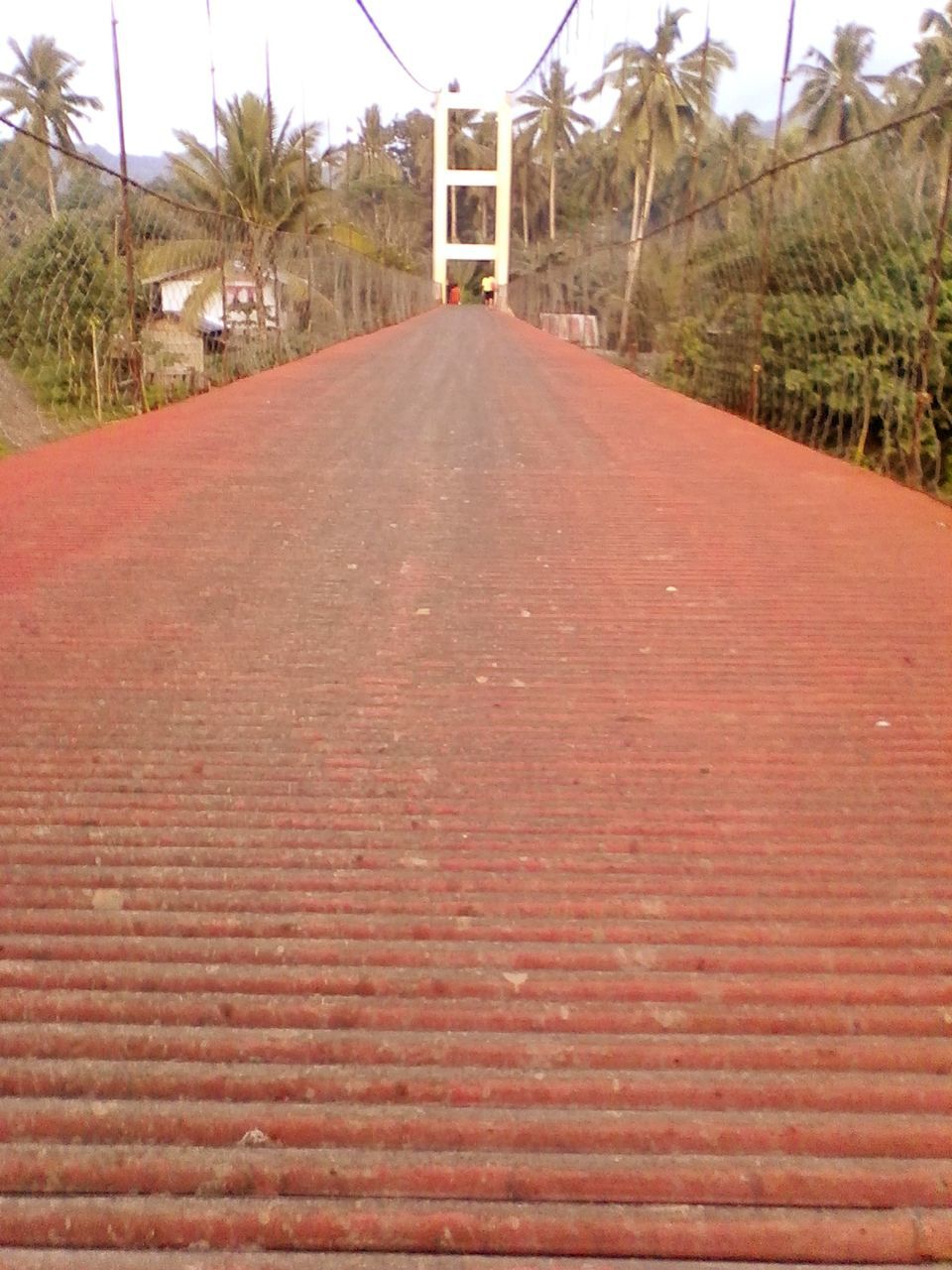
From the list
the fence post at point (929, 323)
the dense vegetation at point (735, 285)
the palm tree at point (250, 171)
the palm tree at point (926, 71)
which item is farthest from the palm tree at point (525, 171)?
the fence post at point (929, 323)

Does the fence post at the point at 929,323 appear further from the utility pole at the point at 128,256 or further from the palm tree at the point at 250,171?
the palm tree at the point at 250,171

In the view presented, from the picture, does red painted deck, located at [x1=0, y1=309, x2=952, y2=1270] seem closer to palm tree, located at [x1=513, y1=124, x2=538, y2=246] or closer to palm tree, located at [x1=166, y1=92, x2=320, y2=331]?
palm tree, located at [x1=166, y1=92, x2=320, y2=331]

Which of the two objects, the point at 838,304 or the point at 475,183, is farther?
the point at 475,183

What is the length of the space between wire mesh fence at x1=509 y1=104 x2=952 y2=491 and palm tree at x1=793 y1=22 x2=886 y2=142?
32.2 m

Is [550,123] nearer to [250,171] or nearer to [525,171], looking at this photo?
[525,171]

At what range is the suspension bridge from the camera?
1304 millimetres

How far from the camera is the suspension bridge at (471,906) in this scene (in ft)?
4.28

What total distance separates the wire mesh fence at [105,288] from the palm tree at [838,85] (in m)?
33.1

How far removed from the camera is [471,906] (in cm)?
179

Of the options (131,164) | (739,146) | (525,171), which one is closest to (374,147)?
(525,171)

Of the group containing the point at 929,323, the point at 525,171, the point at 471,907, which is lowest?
the point at 471,907

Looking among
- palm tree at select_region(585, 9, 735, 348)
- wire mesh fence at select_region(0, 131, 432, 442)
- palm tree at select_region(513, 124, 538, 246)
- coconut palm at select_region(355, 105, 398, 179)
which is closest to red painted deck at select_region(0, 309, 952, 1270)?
wire mesh fence at select_region(0, 131, 432, 442)

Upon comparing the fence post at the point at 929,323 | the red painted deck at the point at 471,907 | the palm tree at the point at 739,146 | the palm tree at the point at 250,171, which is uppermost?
the palm tree at the point at 739,146

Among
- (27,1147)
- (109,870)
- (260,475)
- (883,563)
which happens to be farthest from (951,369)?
(27,1147)
